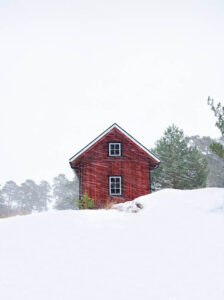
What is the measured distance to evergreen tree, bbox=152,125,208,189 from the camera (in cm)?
2091

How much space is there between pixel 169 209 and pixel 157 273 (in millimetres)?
4302

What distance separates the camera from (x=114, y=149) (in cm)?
1572

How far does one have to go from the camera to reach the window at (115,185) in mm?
15273

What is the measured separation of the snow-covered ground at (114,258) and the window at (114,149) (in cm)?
890

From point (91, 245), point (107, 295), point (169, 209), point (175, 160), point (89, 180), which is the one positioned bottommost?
point (107, 295)

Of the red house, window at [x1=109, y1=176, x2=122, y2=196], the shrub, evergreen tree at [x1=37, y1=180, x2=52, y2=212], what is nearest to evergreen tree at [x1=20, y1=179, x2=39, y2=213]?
evergreen tree at [x1=37, y1=180, x2=52, y2=212]

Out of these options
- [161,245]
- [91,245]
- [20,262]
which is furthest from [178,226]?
[20,262]

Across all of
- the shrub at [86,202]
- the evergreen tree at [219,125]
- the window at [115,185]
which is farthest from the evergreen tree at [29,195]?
the evergreen tree at [219,125]

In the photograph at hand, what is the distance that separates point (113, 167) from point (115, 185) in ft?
4.03

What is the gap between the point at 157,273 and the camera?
3559 millimetres

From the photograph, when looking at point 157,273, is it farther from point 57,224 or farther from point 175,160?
point 175,160

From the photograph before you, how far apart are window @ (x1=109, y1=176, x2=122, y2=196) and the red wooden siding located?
0.82ft

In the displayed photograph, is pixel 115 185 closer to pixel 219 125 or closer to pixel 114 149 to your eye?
pixel 114 149

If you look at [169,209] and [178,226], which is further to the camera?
[169,209]
